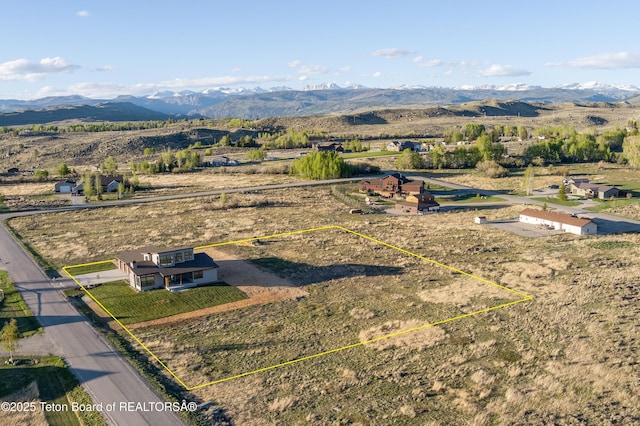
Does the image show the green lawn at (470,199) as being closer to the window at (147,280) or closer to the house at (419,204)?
the house at (419,204)

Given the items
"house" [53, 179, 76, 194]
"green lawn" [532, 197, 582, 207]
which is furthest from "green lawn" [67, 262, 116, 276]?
"green lawn" [532, 197, 582, 207]

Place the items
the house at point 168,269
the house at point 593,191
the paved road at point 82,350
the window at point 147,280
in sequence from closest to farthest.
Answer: the paved road at point 82,350
the window at point 147,280
the house at point 168,269
the house at point 593,191

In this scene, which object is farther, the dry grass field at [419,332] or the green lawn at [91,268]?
the green lawn at [91,268]

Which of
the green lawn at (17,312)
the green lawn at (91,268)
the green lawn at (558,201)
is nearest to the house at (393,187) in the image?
the green lawn at (558,201)

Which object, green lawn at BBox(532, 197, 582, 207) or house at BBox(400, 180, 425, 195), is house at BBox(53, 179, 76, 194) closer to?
house at BBox(400, 180, 425, 195)

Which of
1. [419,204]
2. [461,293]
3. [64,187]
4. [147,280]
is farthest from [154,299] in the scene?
[64,187]

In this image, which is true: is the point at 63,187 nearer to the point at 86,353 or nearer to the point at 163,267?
the point at 163,267
